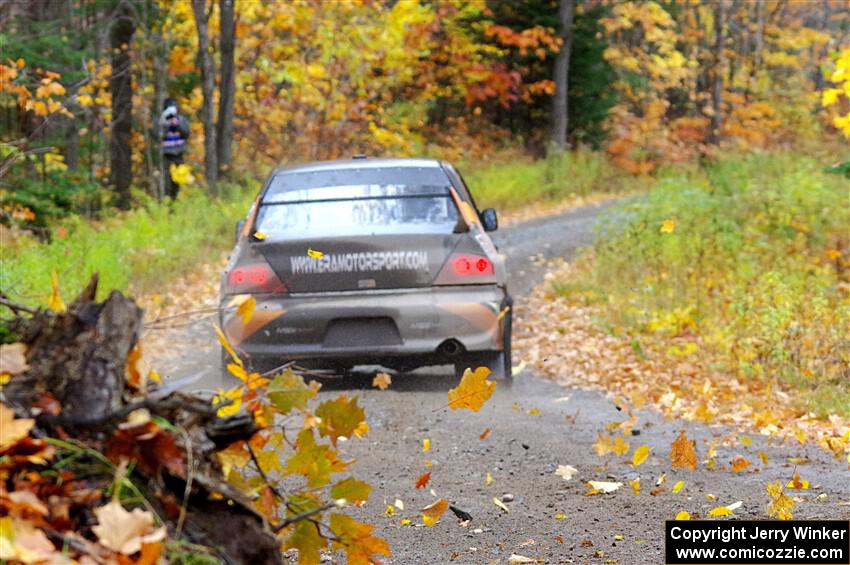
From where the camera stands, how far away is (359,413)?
3736mm

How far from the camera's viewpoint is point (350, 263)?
8266mm

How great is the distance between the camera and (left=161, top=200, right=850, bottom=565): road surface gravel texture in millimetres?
5078

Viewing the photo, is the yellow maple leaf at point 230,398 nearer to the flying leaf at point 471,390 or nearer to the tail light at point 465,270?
the flying leaf at point 471,390

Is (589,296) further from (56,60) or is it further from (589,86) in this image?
(589,86)

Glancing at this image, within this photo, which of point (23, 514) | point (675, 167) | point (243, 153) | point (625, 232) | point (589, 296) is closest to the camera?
point (23, 514)

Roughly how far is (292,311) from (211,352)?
3.76 metres

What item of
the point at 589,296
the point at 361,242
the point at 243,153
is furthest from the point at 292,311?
the point at 243,153

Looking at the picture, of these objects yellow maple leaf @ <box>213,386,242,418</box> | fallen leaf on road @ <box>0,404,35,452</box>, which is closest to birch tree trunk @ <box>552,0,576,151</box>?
yellow maple leaf @ <box>213,386,242,418</box>

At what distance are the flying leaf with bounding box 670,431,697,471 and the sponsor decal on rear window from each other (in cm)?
264

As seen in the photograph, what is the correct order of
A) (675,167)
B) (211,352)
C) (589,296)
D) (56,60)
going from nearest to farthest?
1. (211,352)
2. (589,296)
3. (56,60)
4. (675,167)

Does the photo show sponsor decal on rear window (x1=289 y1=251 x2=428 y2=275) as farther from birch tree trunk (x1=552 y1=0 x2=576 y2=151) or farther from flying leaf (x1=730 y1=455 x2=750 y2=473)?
birch tree trunk (x1=552 y1=0 x2=576 y2=151)

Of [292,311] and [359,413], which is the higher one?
[359,413]

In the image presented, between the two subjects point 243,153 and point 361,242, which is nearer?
point 361,242

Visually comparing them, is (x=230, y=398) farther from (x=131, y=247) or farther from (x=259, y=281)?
(x=131, y=247)
